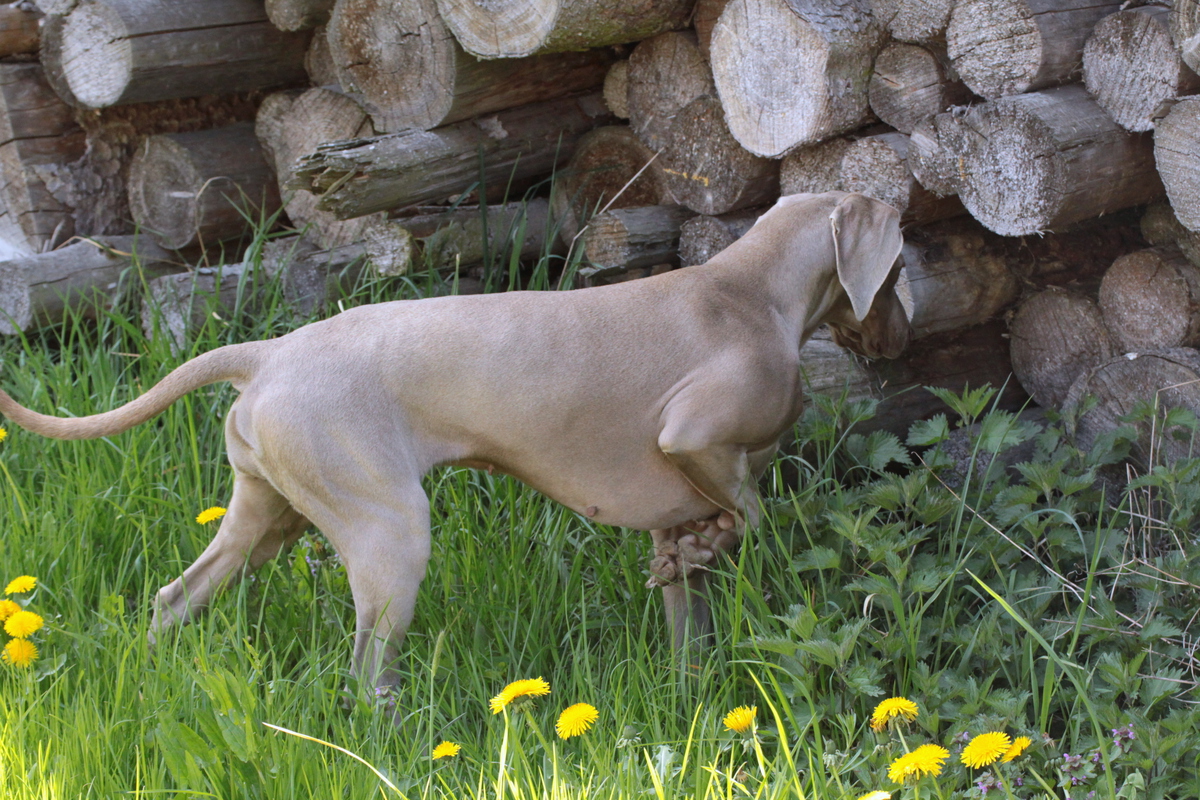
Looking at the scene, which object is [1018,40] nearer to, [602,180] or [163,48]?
[602,180]

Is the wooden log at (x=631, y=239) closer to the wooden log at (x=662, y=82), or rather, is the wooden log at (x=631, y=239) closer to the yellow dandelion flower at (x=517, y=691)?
the wooden log at (x=662, y=82)

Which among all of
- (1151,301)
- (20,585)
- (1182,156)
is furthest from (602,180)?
(20,585)

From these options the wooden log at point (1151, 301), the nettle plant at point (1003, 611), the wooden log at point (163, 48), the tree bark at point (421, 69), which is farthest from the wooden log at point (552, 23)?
the wooden log at point (1151, 301)

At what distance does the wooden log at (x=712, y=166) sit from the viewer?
3260 mm

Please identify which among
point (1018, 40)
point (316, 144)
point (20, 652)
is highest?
point (1018, 40)

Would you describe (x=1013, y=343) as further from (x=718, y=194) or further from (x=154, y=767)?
(x=154, y=767)

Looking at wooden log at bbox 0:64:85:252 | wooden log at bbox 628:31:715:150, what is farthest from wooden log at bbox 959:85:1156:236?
wooden log at bbox 0:64:85:252

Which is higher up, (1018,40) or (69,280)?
(1018,40)

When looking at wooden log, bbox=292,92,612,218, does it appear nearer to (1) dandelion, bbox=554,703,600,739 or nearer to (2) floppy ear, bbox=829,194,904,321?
(2) floppy ear, bbox=829,194,904,321

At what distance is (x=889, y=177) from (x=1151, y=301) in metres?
0.74

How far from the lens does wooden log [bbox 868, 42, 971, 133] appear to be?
2.85m

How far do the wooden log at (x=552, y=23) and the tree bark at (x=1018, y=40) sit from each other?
0.87 metres

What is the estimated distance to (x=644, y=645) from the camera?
2.48 meters

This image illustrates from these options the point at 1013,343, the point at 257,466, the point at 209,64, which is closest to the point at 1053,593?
the point at 1013,343
